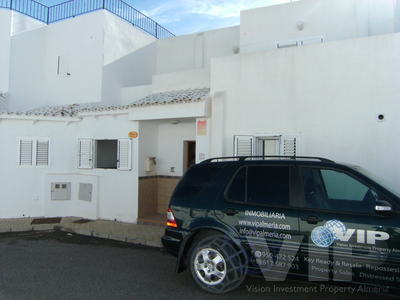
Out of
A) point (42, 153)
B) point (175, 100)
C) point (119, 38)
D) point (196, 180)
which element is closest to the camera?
point (196, 180)

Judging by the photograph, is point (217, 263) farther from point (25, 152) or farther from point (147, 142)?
point (25, 152)

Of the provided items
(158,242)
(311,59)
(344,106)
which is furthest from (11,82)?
(344,106)

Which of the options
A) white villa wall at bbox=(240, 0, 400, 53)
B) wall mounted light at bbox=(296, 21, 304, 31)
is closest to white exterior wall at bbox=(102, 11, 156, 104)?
white villa wall at bbox=(240, 0, 400, 53)

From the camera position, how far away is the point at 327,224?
3951 mm

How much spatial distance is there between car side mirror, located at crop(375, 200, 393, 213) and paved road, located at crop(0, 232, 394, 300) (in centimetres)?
141

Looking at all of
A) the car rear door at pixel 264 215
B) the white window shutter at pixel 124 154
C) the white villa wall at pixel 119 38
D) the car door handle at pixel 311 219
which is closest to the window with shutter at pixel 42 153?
the white window shutter at pixel 124 154

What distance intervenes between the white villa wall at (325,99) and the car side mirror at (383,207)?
121 inches

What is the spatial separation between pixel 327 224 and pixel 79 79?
38.2 ft

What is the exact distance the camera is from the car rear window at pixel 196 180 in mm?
4824

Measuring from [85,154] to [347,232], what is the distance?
833 cm

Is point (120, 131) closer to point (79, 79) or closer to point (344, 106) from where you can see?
point (79, 79)

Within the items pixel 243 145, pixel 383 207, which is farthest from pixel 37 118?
pixel 383 207

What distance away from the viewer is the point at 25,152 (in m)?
10.2

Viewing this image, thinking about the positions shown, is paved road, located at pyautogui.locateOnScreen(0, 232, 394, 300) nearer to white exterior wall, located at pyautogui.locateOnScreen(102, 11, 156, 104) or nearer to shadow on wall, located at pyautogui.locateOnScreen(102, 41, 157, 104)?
shadow on wall, located at pyautogui.locateOnScreen(102, 41, 157, 104)
